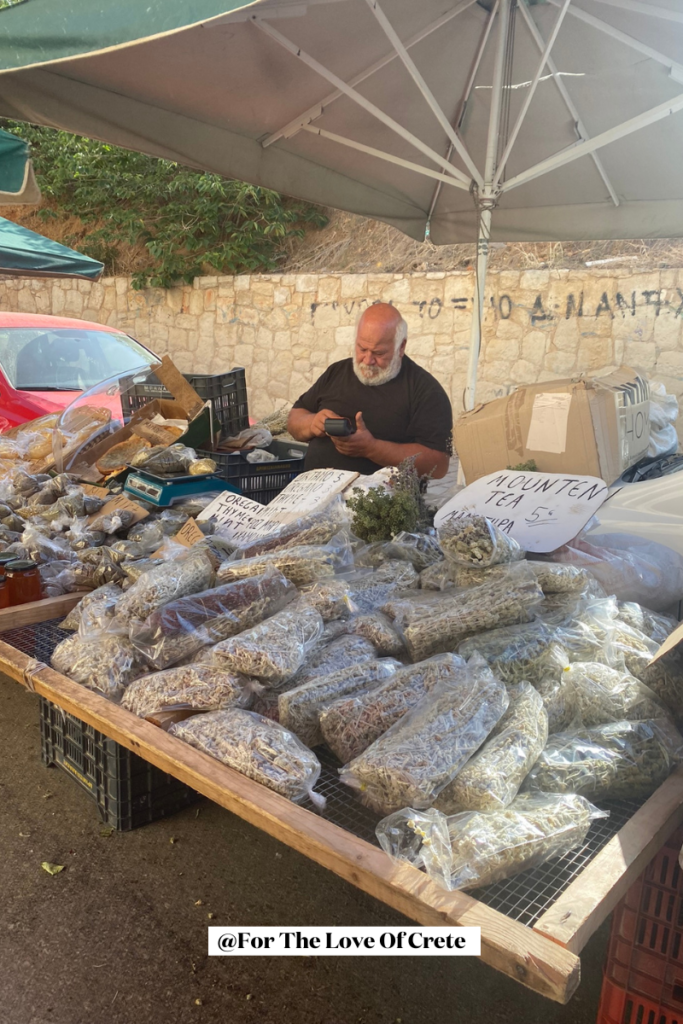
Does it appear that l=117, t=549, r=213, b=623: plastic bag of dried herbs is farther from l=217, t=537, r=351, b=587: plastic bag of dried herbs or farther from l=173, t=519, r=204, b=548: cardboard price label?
l=173, t=519, r=204, b=548: cardboard price label

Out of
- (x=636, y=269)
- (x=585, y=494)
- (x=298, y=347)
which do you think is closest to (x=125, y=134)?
(x=585, y=494)

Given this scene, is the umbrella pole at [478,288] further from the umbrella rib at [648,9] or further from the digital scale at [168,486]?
the digital scale at [168,486]

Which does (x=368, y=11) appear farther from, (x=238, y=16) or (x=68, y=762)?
(x=68, y=762)

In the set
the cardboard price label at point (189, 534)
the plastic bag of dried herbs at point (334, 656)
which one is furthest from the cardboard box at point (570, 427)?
the plastic bag of dried herbs at point (334, 656)

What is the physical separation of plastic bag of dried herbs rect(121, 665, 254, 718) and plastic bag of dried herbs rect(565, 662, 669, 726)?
0.74 m

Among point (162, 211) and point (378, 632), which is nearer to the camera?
point (378, 632)

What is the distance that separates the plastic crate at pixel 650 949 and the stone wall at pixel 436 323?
464 cm

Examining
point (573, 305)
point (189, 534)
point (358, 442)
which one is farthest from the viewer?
point (573, 305)

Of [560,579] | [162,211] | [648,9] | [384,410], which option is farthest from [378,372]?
[162,211]

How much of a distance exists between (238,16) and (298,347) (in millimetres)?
6936

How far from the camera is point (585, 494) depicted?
7.70 ft

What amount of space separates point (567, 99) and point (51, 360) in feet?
13.7

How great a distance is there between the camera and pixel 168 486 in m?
3.14

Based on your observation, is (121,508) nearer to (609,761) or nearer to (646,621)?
(646,621)
